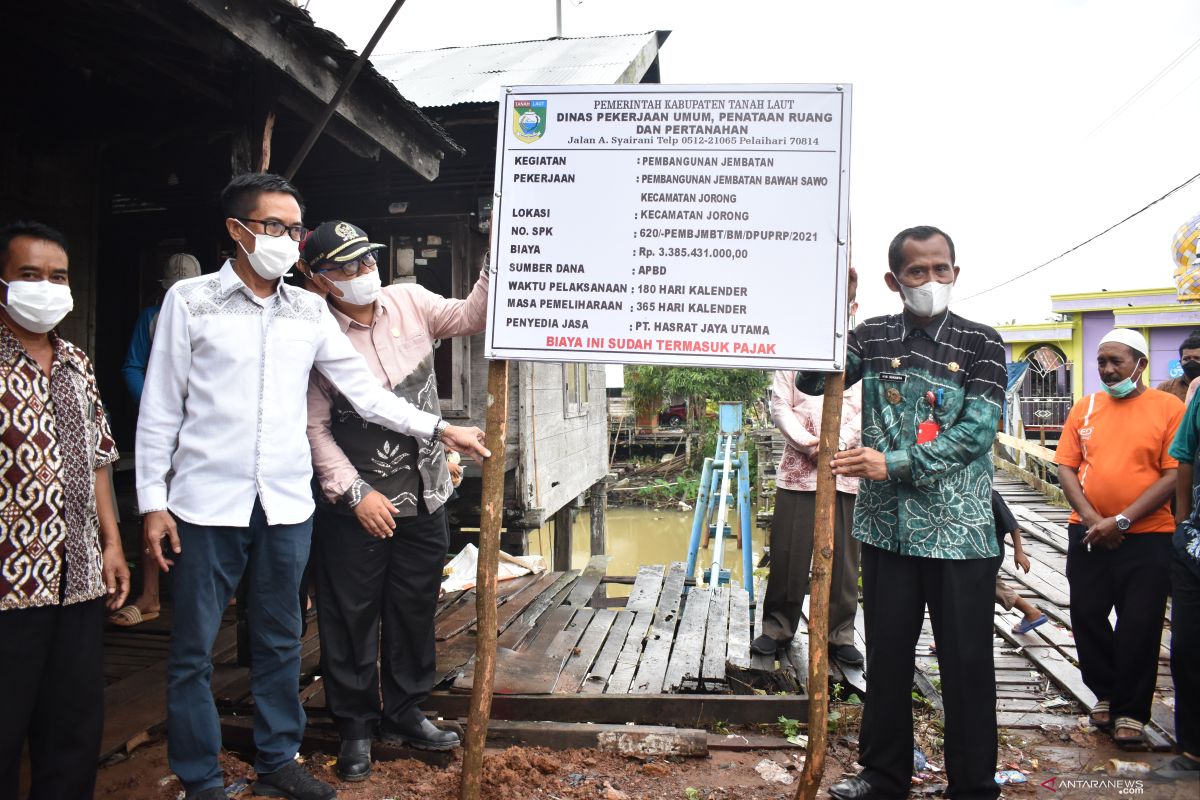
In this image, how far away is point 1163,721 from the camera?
3.57 metres

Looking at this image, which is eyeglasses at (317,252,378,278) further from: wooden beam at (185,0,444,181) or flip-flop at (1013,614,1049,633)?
flip-flop at (1013,614,1049,633)

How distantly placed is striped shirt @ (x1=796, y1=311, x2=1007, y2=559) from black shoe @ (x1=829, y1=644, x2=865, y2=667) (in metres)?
1.52

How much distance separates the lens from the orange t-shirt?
3.56m

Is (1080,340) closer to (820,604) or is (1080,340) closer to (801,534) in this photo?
(801,534)

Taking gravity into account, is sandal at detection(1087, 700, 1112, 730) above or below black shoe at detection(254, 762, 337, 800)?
below

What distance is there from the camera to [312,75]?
398 centimetres

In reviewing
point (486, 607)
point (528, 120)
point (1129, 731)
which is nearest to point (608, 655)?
point (486, 607)

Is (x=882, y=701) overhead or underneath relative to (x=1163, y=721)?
overhead

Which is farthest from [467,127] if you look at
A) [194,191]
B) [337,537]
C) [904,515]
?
[904,515]

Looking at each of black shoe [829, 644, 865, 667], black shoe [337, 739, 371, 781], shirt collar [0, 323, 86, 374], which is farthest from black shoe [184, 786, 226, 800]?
black shoe [829, 644, 865, 667]

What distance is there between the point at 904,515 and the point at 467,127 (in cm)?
528

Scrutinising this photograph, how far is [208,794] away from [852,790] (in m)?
2.09

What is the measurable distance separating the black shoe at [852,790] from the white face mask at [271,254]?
2586mm

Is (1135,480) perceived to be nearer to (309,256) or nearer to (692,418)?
(309,256)
